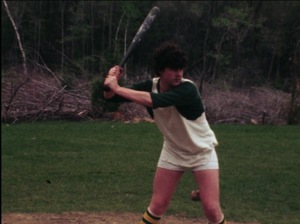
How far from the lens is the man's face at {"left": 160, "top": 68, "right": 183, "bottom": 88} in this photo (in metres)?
3.95

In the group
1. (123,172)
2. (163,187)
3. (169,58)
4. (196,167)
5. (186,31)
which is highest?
(169,58)

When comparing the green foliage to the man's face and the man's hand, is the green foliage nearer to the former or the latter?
the man's hand

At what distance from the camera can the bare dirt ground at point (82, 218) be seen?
18.7ft

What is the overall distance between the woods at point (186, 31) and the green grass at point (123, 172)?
13.8 metres

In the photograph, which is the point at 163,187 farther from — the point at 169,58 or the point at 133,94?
the point at 169,58

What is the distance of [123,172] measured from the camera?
27.6 feet

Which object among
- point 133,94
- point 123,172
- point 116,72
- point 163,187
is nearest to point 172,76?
point 133,94

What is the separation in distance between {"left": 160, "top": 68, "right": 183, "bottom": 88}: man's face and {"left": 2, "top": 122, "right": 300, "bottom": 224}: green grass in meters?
2.46

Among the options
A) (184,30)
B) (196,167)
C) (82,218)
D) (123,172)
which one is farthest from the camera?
(184,30)

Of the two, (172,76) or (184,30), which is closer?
(172,76)

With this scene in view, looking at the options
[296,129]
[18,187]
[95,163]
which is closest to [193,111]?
[18,187]

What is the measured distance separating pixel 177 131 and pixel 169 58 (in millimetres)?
487

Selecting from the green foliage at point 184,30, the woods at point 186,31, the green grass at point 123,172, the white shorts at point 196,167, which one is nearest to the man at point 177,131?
the white shorts at point 196,167

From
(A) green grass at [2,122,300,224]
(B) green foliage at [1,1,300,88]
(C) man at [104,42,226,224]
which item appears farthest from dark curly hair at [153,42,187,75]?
(B) green foliage at [1,1,300,88]
